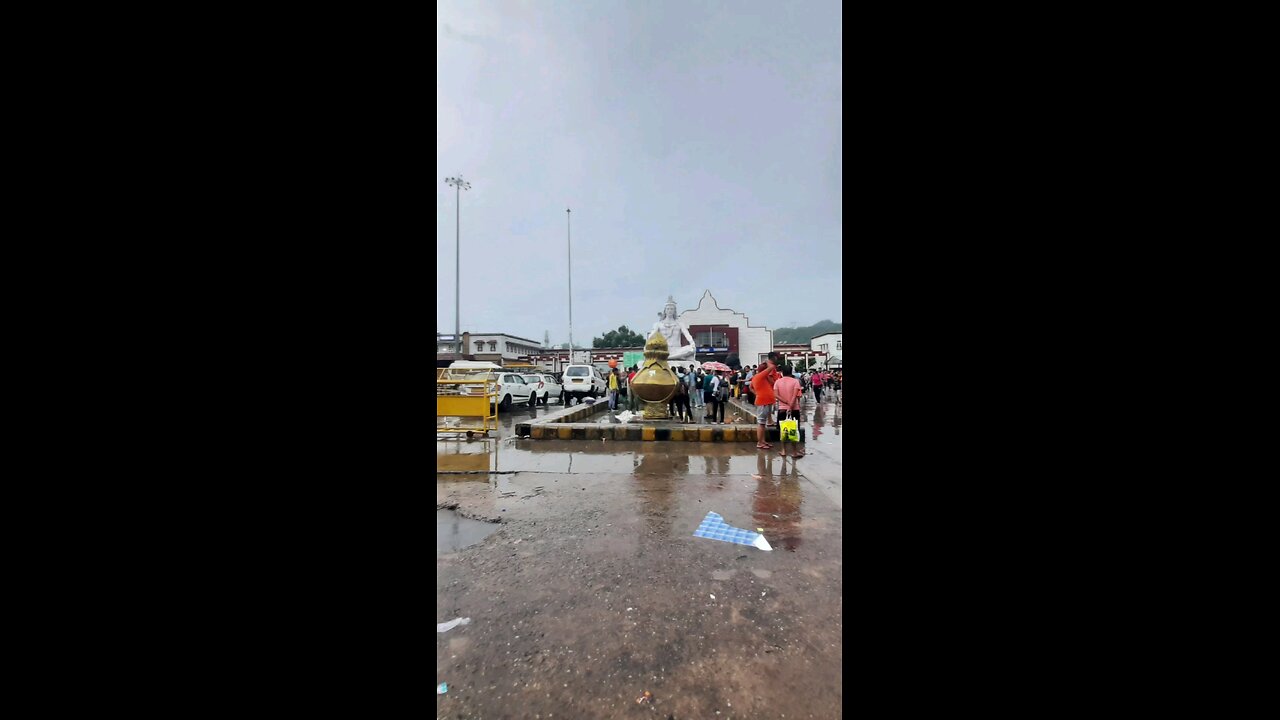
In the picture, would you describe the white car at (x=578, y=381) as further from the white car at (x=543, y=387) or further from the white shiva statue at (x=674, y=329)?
the white shiva statue at (x=674, y=329)

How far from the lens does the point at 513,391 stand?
13.4 metres

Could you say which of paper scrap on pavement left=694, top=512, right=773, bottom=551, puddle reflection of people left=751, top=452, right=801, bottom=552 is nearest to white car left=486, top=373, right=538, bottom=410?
puddle reflection of people left=751, top=452, right=801, bottom=552

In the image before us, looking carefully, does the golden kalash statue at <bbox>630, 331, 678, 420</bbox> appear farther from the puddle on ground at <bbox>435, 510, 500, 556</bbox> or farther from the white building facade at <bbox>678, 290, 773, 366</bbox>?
the white building facade at <bbox>678, 290, 773, 366</bbox>

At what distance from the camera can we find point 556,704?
1.77m

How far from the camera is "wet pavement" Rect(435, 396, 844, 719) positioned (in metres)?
1.83

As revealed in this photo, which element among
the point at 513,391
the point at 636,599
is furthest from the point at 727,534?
the point at 513,391

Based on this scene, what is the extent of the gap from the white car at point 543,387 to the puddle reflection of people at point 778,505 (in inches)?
410

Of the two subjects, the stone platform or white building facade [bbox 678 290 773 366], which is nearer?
the stone platform

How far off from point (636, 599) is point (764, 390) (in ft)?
15.1

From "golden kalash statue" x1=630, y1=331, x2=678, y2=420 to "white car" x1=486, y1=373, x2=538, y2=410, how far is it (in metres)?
4.74

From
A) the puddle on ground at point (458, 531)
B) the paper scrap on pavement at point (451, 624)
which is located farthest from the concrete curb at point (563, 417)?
the paper scrap on pavement at point (451, 624)

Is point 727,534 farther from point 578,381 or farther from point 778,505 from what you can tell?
point 578,381
